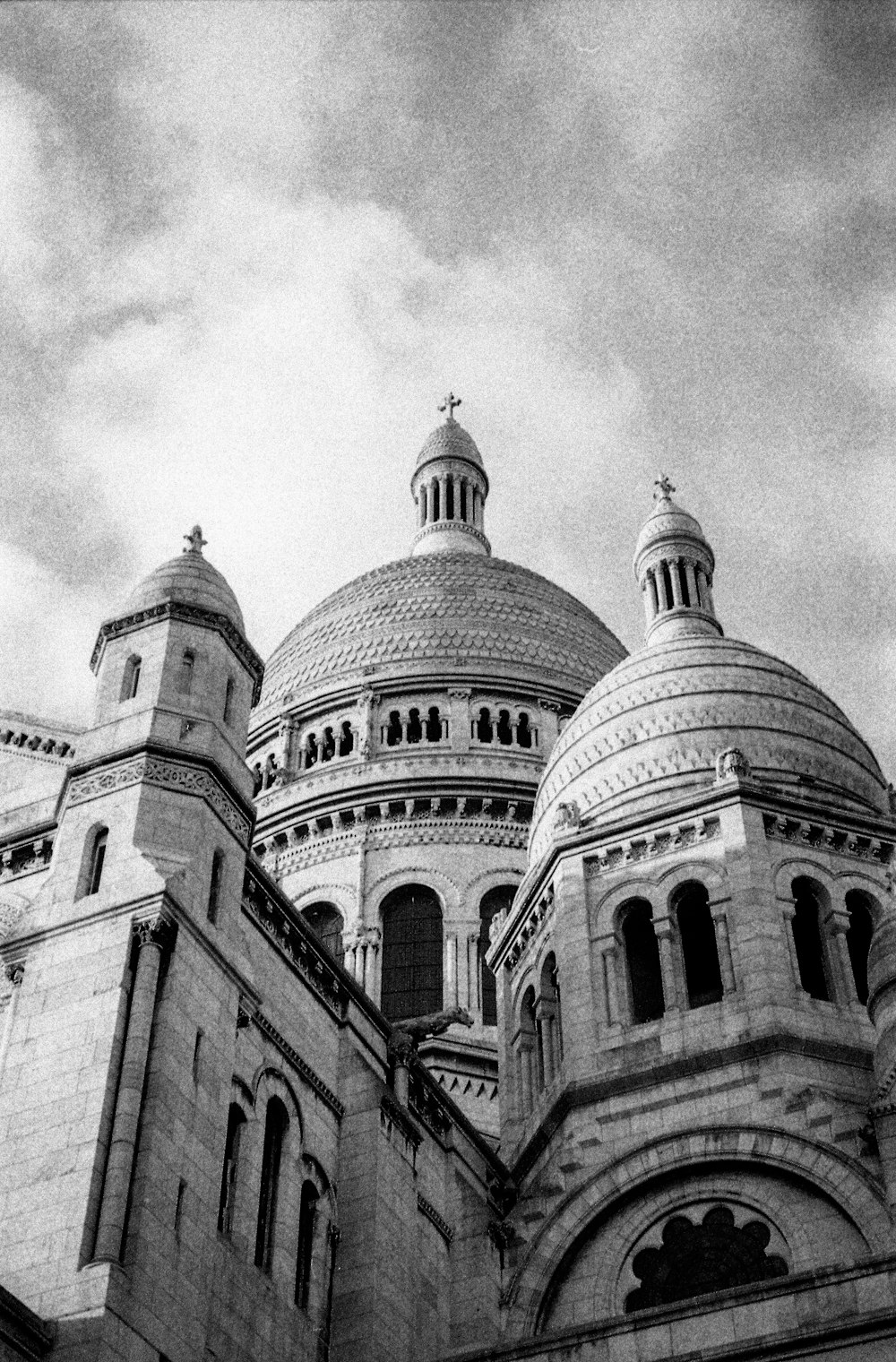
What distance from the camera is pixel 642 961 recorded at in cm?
2839

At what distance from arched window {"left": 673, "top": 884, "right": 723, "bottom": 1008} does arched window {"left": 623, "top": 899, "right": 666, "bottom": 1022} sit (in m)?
0.43

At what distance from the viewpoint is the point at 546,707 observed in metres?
46.8

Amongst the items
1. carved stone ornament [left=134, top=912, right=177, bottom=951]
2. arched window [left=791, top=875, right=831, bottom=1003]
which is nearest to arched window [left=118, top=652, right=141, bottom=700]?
carved stone ornament [left=134, top=912, right=177, bottom=951]

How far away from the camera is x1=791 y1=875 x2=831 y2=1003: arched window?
27750mm

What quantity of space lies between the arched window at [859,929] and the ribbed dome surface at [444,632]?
19115mm

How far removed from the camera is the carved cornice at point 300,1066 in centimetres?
2156

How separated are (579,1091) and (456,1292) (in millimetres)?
3482

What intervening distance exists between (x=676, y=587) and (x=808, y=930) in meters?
12.9

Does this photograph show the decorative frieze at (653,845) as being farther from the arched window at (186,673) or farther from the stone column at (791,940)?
the arched window at (186,673)

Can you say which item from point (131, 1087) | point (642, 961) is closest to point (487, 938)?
point (642, 961)

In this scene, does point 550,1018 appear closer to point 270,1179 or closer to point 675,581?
point 270,1179

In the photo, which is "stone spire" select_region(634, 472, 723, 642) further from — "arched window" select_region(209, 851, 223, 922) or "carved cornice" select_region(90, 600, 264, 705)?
"arched window" select_region(209, 851, 223, 922)

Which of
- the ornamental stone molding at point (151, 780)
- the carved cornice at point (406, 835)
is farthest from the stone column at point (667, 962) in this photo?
the carved cornice at point (406, 835)

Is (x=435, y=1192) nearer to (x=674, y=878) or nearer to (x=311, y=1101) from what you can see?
(x=311, y=1101)
